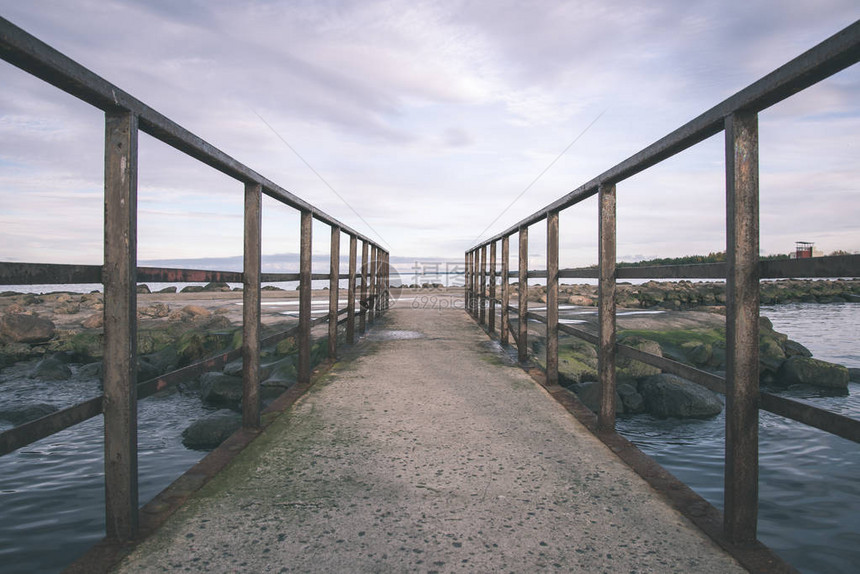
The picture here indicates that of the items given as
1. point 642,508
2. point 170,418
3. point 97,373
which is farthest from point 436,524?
point 97,373

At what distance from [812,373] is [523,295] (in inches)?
175

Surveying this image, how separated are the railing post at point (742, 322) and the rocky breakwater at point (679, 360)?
3.02 meters

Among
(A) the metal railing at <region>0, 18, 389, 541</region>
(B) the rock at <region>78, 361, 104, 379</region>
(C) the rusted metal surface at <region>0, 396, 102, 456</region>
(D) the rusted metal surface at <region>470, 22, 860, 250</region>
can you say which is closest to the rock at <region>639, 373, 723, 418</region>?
(D) the rusted metal surface at <region>470, 22, 860, 250</region>

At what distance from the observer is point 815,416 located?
1.48 m

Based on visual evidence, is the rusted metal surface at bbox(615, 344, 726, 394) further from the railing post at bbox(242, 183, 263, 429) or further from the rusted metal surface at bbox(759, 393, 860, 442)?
the railing post at bbox(242, 183, 263, 429)

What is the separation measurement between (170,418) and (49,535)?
2412 mm

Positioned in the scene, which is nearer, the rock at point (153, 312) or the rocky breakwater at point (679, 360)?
the rocky breakwater at point (679, 360)

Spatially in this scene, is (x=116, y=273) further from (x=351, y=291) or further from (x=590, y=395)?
(x=351, y=291)

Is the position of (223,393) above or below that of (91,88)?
below

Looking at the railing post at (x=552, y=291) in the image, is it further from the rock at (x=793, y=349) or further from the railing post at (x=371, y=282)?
the rock at (x=793, y=349)

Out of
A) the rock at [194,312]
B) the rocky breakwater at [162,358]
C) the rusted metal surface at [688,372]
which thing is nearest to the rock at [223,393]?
the rocky breakwater at [162,358]

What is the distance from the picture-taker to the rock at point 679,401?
507cm

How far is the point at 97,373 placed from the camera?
265 inches

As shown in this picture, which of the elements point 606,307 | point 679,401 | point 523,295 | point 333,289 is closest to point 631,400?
point 679,401
